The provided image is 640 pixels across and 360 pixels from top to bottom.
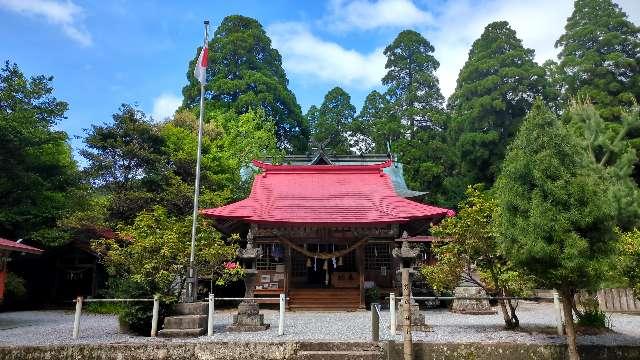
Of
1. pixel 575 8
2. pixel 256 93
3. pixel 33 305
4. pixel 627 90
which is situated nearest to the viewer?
pixel 33 305

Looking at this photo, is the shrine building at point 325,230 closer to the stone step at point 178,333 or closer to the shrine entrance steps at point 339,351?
the stone step at point 178,333

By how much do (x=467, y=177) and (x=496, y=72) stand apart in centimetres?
744

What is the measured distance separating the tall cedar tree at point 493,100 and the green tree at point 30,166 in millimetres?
22973

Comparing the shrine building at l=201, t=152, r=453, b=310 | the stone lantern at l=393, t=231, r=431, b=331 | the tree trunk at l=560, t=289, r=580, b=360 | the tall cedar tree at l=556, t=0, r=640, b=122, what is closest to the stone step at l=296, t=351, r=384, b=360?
the stone lantern at l=393, t=231, r=431, b=331

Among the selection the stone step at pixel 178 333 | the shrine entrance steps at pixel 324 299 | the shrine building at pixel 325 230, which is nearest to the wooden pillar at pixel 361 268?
the shrine building at pixel 325 230

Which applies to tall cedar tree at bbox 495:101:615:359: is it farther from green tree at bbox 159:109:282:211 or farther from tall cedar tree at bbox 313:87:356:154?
tall cedar tree at bbox 313:87:356:154

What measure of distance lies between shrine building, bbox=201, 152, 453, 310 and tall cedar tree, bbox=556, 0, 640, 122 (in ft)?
45.0

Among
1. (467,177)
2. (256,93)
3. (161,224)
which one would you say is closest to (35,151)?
(161,224)

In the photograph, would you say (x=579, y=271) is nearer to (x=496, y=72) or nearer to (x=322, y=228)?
(x=322, y=228)

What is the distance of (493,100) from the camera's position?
2978cm

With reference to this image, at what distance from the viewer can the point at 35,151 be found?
1867 cm

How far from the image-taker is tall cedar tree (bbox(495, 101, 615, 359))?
8.16 meters

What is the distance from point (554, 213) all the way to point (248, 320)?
8082 millimetres

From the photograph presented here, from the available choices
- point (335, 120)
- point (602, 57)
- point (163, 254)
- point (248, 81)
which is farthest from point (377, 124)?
point (163, 254)
